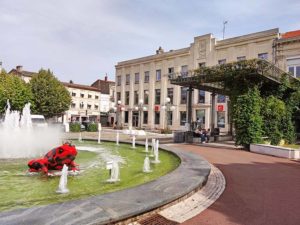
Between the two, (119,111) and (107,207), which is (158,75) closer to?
(119,111)

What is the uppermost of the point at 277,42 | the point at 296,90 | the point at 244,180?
the point at 277,42

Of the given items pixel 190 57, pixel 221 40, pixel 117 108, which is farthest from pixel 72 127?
pixel 221 40

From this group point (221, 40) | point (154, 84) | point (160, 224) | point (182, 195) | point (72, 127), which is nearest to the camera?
point (160, 224)

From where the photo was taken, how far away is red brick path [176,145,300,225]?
5.50 metres

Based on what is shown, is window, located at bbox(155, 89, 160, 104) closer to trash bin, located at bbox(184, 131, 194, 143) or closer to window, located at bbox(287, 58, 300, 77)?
window, located at bbox(287, 58, 300, 77)

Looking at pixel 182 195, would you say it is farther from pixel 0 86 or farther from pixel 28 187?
pixel 0 86

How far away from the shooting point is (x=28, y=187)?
712cm

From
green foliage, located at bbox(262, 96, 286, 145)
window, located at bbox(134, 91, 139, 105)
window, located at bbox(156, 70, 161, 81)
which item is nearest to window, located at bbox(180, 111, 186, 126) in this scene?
window, located at bbox(156, 70, 161, 81)

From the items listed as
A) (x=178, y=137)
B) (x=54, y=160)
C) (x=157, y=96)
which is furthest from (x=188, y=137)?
(x=157, y=96)

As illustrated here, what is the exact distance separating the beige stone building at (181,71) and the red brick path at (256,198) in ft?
69.0

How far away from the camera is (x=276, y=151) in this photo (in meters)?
16.0

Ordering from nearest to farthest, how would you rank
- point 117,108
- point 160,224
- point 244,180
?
point 160,224
point 244,180
point 117,108

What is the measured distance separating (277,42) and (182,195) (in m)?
31.5

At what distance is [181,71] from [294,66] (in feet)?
50.0
